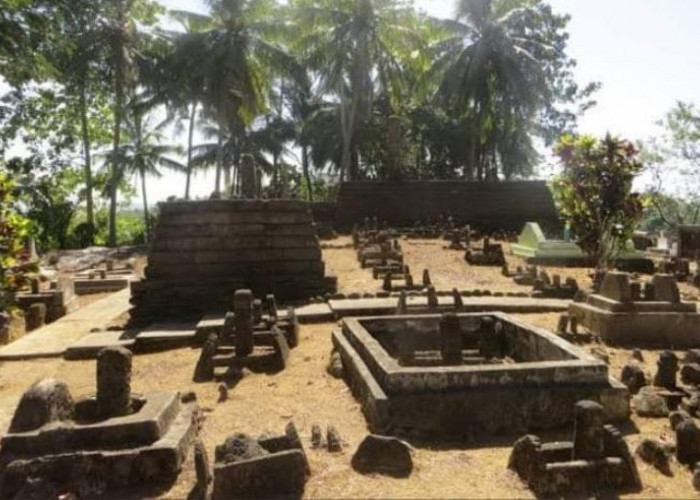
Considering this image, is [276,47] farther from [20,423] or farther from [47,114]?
[20,423]

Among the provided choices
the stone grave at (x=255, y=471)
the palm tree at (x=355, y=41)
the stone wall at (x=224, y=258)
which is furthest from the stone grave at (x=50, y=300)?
the palm tree at (x=355, y=41)

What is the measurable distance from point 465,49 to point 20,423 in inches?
1125

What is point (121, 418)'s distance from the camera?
165 inches

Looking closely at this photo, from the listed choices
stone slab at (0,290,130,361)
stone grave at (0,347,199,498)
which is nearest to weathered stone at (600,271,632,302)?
stone grave at (0,347,199,498)

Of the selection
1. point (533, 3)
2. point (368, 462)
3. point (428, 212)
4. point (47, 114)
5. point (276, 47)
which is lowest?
point (368, 462)

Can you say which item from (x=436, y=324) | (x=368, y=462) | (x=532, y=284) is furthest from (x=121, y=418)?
(x=532, y=284)

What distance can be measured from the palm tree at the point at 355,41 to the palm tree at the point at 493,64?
233 cm

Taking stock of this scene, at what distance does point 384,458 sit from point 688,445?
7.16 ft

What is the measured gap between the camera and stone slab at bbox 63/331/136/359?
7.57m

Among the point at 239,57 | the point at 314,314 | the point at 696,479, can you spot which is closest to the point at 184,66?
the point at 239,57

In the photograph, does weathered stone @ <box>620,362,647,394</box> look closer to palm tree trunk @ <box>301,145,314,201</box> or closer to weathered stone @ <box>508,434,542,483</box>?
weathered stone @ <box>508,434,542,483</box>

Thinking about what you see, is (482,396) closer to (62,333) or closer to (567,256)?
(62,333)

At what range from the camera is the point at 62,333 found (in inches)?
356

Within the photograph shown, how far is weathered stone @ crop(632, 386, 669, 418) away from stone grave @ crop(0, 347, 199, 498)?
3.88 meters
